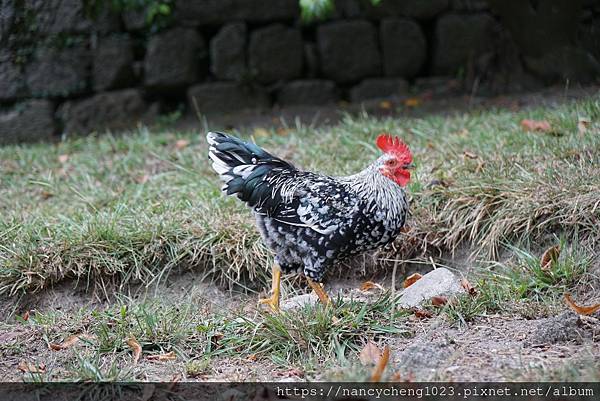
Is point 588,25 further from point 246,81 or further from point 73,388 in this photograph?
point 73,388

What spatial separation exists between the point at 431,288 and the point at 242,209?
141 cm

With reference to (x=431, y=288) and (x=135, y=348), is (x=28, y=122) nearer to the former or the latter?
(x=135, y=348)

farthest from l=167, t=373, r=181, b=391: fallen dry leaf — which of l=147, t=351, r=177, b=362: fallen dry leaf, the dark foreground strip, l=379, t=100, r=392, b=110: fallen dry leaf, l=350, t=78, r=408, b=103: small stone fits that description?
l=350, t=78, r=408, b=103: small stone

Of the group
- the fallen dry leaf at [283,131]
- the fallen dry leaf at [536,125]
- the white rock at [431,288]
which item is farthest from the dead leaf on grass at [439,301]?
the fallen dry leaf at [283,131]

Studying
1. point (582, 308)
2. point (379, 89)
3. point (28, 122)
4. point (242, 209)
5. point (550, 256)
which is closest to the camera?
point (582, 308)

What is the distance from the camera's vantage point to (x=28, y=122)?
Answer: 7715mm

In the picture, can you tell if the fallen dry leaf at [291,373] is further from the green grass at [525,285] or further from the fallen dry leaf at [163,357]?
the green grass at [525,285]

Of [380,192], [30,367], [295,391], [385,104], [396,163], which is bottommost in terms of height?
[30,367]

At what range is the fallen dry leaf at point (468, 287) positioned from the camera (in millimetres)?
3812

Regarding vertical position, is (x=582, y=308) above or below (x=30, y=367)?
above

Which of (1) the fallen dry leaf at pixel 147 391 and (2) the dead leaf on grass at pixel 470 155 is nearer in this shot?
(1) the fallen dry leaf at pixel 147 391

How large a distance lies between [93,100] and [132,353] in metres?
4.90

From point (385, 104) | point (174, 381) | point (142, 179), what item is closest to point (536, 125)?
point (385, 104)

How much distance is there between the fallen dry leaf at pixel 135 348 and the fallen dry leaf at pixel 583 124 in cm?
329
